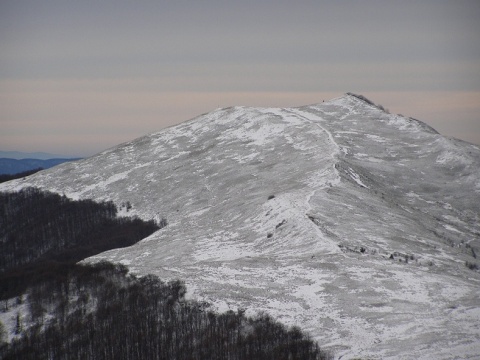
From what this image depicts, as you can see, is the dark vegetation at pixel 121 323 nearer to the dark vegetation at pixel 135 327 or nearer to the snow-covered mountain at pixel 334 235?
the dark vegetation at pixel 135 327

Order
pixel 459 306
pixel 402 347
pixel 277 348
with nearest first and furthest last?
pixel 402 347 < pixel 277 348 < pixel 459 306

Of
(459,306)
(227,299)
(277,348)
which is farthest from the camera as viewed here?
(227,299)

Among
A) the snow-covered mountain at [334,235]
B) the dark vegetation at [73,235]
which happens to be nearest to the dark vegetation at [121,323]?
the snow-covered mountain at [334,235]

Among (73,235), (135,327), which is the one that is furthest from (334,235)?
(73,235)

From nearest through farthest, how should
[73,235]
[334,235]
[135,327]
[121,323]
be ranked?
[135,327]
[121,323]
[334,235]
[73,235]

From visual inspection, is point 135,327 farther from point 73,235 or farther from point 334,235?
point 73,235

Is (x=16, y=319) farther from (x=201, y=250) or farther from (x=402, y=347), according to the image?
(x=402, y=347)

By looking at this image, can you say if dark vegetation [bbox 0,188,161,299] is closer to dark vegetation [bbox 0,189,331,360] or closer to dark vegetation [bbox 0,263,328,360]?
dark vegetation [bbox 0,189,331,360]

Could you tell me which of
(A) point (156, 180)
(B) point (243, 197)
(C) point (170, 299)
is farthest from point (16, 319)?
(A) point (156, 180)
